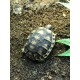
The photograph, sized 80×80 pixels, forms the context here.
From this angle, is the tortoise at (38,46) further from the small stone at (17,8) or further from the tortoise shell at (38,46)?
the small stone at (17,8)

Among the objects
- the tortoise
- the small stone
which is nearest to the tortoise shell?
Answer: the tortoise

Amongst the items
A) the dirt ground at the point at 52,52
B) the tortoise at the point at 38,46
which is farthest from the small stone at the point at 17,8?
the tortoise at the point at 38,46

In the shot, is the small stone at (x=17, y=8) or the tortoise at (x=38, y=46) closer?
the tortoise at (x=38, y=46)

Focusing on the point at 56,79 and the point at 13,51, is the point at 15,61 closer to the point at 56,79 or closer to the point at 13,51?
the point at 13,51

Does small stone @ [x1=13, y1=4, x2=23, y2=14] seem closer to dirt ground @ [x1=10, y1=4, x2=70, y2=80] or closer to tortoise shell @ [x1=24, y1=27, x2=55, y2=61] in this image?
dirt ground @ [x1=10, y1=4, x2=70, y2=80]

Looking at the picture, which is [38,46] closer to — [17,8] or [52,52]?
[52,52]
